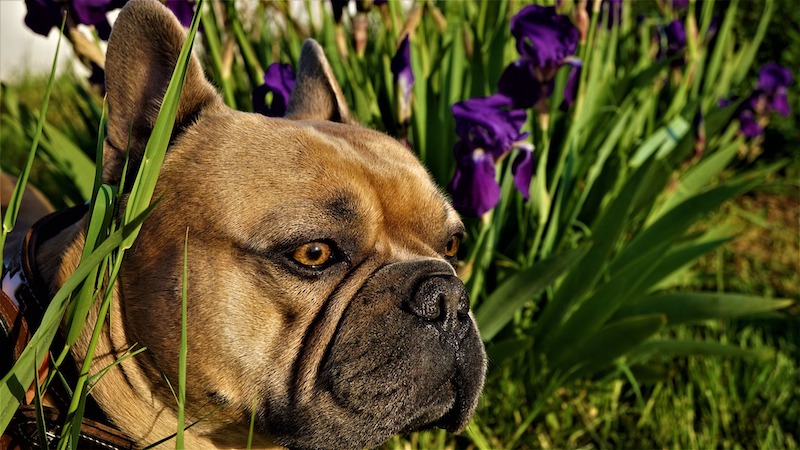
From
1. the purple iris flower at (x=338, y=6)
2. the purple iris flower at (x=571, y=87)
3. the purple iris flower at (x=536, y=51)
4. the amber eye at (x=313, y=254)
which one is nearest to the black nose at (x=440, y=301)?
the amber eye at (x=313, y=254)

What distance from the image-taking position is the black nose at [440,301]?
7.02 feet

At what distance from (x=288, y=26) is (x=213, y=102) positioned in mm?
1467

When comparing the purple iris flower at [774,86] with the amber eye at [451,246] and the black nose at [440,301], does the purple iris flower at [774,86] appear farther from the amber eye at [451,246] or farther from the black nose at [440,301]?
the black nose at [440,301]

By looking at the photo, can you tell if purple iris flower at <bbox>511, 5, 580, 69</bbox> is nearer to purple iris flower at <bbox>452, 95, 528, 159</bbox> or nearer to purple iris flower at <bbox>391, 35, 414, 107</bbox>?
purple iris flower at <bbox>452, 95, 528, 159</bbox>

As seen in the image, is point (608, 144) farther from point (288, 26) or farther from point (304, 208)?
point (304, 208)

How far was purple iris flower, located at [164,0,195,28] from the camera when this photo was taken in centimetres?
304

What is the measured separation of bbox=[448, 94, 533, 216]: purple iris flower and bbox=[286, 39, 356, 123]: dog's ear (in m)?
0.39

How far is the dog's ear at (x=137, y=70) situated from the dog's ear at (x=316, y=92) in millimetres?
654

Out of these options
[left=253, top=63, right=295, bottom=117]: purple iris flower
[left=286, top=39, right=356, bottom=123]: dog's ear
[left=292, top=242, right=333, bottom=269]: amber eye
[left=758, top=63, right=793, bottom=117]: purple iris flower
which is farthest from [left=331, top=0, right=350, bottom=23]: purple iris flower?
[left=758, top=63, right=793, bottom=117]: purple iris flower

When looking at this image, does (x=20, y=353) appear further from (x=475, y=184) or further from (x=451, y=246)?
(x=475, y=184)

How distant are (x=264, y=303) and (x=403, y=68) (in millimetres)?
1258

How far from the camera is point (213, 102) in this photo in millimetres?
2430

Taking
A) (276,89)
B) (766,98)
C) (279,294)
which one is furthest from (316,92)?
(766,98)

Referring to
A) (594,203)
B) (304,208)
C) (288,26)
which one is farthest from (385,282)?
(288,26)
